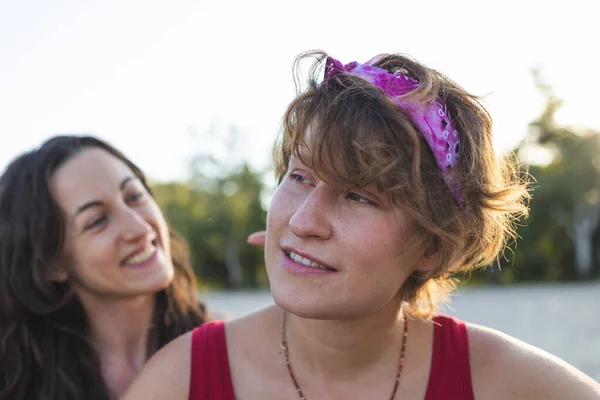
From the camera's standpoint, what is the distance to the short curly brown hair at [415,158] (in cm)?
212

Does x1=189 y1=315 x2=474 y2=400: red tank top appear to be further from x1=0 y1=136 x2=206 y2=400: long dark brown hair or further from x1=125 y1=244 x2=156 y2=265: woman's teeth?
x1=0 y1=136 x2=206 y2=400: long dark brown hair

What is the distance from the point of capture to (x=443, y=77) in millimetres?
2389

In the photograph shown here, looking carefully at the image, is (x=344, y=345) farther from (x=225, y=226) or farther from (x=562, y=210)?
(x=225, y=226)

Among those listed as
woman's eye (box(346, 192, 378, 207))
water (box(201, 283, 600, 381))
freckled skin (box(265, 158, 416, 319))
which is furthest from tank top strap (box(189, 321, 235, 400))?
water (box(201, 283, 600, 381))

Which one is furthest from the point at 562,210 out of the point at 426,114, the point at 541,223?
the point at 426,114

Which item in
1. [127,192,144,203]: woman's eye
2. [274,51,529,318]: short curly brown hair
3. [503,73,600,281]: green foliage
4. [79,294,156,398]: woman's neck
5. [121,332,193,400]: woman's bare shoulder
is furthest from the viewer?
[503,73,600,281]: green foliage

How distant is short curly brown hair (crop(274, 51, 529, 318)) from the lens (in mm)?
2125

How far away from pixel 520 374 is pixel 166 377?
4.46ft

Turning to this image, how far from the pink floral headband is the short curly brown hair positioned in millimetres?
24

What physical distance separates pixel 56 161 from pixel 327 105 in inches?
77.0

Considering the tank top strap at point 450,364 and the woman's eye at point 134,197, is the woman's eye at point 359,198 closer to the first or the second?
the tank top strap at point 450,364

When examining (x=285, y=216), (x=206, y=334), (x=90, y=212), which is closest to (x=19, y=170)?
(x=90, y=212)

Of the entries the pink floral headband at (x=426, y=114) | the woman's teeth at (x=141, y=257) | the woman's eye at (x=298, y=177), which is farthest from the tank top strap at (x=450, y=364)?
the woman's teeth at (x=141, y=257)

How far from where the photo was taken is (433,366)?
2510 millimetres
